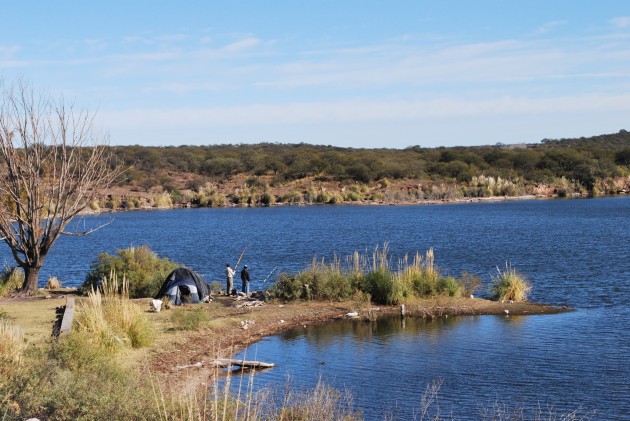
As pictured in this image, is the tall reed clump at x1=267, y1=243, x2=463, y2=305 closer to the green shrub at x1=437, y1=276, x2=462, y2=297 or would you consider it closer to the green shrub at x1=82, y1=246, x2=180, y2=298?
the green shrub at x1=437, y1=276, x2=462, y2=297

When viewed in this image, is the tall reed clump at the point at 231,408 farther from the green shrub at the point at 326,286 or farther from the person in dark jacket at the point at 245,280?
the person in dark jacket at the point at 245,280

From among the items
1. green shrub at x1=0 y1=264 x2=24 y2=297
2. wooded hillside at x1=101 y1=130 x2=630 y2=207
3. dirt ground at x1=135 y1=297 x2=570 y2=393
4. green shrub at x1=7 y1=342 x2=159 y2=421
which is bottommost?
dirt ground at x1=135 y1=297 x2=570 y2=393

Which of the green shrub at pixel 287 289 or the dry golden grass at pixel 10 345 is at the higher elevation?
the dry golden grass at pixel 10 345

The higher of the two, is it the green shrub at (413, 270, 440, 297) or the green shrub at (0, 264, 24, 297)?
the green shrub at (0, 264, 24, 297)

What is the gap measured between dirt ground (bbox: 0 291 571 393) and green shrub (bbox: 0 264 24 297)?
1.27m

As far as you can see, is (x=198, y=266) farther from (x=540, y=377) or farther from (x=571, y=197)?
(x=571, y=197)

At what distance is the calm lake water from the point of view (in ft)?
55.0

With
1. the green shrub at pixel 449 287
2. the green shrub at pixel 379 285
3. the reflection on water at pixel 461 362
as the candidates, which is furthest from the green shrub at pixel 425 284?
the reflection on water at pixel 461 362

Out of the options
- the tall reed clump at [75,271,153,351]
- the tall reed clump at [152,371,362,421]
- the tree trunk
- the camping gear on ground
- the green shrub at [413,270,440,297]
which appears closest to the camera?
Answer: the tall reed clump at [152,371,362,421]

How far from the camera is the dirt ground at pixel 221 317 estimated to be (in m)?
18.4

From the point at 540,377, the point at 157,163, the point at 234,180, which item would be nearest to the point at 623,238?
the point at 540,377

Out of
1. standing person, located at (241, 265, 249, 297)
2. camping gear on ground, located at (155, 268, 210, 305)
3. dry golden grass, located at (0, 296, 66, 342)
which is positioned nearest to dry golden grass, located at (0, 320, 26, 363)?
dry golden grass, located at (0, 296, 66, 342)

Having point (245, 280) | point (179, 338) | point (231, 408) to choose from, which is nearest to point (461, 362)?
point (179, 338)

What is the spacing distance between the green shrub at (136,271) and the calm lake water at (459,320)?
17.3ft
